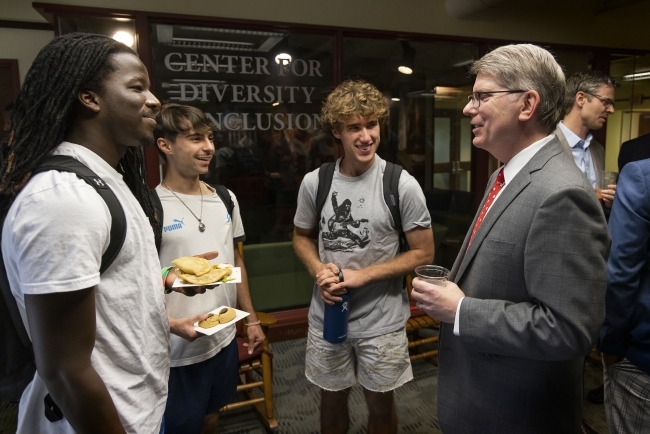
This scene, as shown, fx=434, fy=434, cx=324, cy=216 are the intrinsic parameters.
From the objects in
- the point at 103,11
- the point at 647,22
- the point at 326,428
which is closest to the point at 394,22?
the point at 103,11

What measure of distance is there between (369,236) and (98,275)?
1.27 meters

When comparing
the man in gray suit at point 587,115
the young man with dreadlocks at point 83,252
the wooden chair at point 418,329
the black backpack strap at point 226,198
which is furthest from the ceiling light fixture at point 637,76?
the young man with dreadlocks at point 83,252

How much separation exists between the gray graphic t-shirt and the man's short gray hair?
0.80 m

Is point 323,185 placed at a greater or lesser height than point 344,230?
greater

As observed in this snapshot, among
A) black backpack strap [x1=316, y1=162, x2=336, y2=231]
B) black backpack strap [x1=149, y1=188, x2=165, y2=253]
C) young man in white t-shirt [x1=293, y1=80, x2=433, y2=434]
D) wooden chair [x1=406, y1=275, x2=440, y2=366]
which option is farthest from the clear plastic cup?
wooden chair [x1=406, y1=275, x2=440, y2=366]

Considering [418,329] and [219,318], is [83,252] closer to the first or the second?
[219,318]

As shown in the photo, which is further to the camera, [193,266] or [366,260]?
[366,260]

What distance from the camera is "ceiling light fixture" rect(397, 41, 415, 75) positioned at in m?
3.92

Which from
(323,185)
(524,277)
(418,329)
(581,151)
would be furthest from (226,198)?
(581,151)

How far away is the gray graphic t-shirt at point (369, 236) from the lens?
196 centimetres

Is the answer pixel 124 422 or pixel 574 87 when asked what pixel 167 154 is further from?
pixel 574 87

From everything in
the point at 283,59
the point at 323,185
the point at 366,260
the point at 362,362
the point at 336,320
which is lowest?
the point at 362,362

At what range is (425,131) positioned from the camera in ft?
13.9

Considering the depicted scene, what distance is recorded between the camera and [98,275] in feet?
2.91
